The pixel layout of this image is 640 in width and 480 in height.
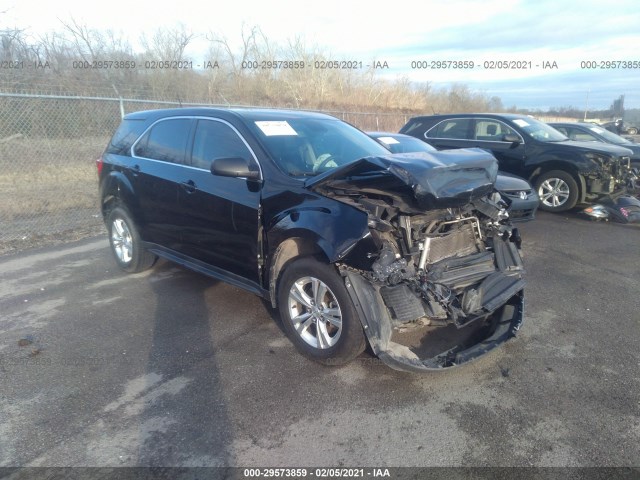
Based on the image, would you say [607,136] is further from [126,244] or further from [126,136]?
[126,244]

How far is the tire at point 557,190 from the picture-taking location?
846cm

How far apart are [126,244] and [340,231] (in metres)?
3.42

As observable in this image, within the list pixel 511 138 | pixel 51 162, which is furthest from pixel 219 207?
pixel 51 162

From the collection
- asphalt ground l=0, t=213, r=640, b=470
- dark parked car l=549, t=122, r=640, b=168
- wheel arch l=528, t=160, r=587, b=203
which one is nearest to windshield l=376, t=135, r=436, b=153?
wheel arch l=528, t=160, r=587, b=203

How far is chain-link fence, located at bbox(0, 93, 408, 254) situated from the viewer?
8.22m

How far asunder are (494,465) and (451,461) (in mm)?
223

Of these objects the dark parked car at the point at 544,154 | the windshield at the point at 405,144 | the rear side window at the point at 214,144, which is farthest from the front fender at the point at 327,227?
the dark parked car at the point at 544,154

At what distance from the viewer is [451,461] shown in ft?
8.38

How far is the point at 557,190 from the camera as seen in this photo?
8.66m

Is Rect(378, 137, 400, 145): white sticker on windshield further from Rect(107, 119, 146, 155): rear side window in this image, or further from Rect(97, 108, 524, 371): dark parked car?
Rect(107, 119, 146, 155): rear side window

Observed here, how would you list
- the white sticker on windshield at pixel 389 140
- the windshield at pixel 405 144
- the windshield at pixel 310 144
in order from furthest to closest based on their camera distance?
the white sticker on windshield at pixel 389 140, the windshield at pixel 405 144, the windshield at pixel 310 144

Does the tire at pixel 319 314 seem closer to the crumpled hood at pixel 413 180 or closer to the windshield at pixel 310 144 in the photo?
the crumpled hood at pixel 413 180

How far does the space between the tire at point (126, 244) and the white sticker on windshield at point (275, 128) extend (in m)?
2.18

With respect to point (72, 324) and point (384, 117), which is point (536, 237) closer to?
point (72, 324)
